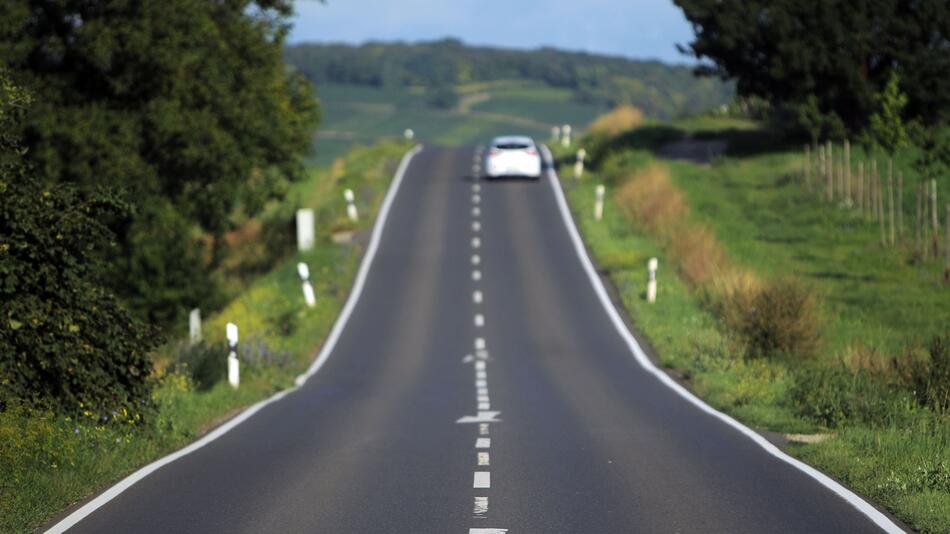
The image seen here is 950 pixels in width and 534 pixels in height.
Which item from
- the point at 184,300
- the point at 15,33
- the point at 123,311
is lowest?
the point at 184,300

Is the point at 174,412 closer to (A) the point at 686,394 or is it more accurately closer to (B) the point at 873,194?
(A) the point at 686,394

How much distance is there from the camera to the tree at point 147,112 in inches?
1277

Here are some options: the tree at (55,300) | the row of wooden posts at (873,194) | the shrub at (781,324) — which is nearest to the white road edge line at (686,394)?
the shrub at (781,324)

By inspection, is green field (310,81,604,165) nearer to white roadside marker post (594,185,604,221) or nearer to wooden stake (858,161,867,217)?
white roadside marker post (594,185,604,221)

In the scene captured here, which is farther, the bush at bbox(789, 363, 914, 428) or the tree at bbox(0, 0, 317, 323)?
the tree at bbox(0, 0, 317, 323)

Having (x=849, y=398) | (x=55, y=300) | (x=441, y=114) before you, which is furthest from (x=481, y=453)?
(x=441, y=114)

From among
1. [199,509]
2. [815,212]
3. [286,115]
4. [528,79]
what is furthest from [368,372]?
[528,79]

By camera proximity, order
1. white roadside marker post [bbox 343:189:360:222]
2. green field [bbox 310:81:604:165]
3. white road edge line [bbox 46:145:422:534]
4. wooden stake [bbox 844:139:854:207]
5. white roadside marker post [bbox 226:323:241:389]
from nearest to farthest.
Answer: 1. white road edge line [bbox 46:145:422:534]
2. white roadside marker post [bbox 226:323:241:389]
3. wooden stake [bbox 844:139:854:207]
4. white roadside marker post [bbox 343:189:360:222]
5. green field [bbox 310:81:604:165]

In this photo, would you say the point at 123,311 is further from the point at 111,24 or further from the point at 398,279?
the point at 398,279

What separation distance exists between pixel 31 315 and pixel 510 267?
2610cm

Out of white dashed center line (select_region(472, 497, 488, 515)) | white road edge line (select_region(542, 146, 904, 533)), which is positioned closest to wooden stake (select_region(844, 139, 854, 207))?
white road edge line (select_region(542, 146, 904, 533))

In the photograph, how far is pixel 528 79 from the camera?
19312cm

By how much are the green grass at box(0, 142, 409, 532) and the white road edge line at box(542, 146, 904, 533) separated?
6061mm

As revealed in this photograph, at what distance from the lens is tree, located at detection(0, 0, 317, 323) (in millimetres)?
32438
